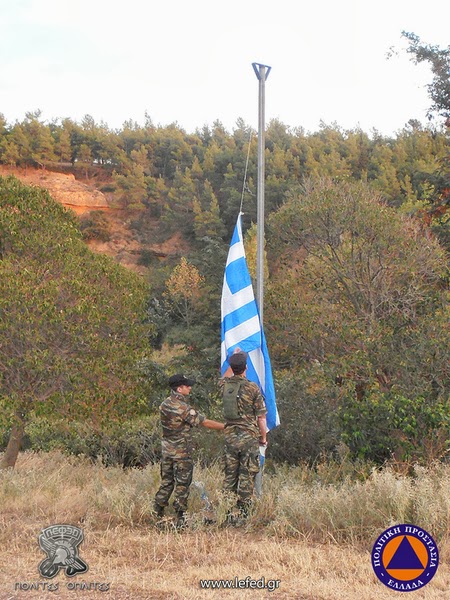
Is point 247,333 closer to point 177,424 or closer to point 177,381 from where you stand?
point 177,381

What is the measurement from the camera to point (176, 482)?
22.9 feet

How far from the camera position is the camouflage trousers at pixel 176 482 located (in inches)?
272

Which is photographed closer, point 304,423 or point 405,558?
point 405,558

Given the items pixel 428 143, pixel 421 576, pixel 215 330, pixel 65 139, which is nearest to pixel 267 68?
pixel 421 576

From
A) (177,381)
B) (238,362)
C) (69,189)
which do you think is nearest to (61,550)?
(177,381)

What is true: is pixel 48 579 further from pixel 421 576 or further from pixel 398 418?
pixel 398 418

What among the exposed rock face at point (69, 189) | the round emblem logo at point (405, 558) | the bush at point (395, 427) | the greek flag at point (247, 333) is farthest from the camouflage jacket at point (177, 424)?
the exposed rock face at point (69, 189)

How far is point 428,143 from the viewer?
2579 inches

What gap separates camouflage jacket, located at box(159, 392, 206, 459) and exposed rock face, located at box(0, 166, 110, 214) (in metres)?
65.2

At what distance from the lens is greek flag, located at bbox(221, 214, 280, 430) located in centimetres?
824

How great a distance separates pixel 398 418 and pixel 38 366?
5.03 m

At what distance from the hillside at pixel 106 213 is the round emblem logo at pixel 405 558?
59326 millimetres

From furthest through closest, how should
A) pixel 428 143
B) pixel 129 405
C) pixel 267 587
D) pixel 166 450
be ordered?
→ pixel 428 143, pixel 129 405, pixel 166 450, pixel 267 587

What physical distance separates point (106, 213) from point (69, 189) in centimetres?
454
